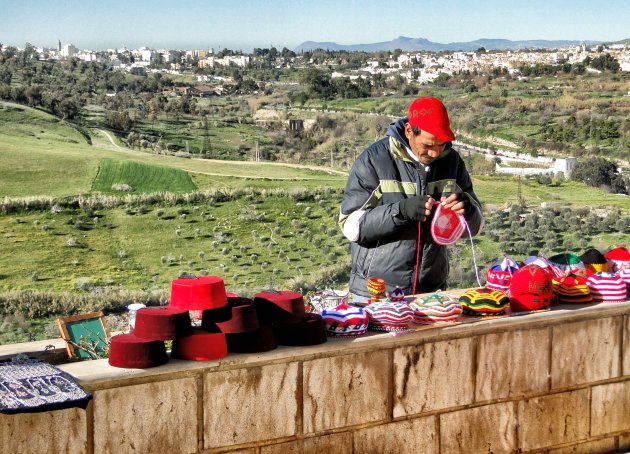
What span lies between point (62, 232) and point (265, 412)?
16.6 metres

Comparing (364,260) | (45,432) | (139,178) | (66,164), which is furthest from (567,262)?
(139,178)

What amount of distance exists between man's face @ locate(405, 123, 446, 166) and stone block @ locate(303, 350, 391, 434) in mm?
1009

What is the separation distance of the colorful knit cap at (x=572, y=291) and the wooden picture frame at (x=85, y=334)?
1.77 meters

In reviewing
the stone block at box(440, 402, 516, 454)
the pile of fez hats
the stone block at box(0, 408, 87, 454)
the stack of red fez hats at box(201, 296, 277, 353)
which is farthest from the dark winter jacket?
the stone block at box(0, 408, 87, 454)

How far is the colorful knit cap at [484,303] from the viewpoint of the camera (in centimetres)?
366

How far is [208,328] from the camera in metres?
3.09

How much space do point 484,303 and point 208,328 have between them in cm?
112

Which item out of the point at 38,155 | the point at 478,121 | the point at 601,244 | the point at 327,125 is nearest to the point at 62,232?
the point at 38,155

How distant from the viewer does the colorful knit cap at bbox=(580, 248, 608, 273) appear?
429 centimetres

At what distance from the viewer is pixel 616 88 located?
113 ft

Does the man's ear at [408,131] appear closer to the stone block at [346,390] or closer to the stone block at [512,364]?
the stone block at [512,364]

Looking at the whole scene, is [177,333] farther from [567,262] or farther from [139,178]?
[139,178]

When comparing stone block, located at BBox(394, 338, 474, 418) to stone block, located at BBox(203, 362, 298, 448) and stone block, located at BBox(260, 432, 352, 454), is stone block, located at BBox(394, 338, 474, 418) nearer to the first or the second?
stone block, located at BBox(260, 432, 352, 454)

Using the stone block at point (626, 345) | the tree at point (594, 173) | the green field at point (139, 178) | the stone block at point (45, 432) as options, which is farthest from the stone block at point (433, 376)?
the tree at point (594, 173)
